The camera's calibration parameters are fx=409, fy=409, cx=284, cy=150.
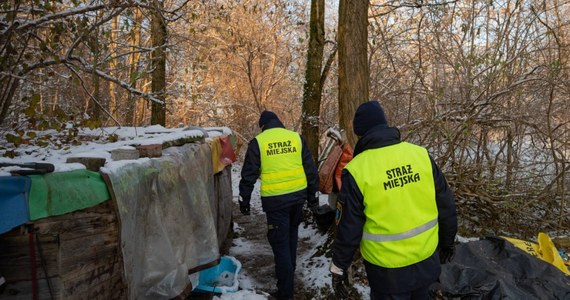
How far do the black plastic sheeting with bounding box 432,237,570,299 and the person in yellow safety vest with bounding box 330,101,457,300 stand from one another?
4.00ft

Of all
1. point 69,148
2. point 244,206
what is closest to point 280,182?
point 244,206

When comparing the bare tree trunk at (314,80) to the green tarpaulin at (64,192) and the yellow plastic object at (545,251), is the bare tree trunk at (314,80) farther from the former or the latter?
the green tarpaulin at (64,192)

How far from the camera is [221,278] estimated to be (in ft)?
15.5

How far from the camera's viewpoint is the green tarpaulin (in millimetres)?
2182

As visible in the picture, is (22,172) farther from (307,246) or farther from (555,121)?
(555,121)

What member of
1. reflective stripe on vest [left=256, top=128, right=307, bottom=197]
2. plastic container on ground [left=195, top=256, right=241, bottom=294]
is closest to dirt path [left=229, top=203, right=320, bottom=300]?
plastic container on ground [left=195, top=256, right=241, bottom=294]

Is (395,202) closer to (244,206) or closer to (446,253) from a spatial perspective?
(446,253)

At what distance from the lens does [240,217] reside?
827 cm

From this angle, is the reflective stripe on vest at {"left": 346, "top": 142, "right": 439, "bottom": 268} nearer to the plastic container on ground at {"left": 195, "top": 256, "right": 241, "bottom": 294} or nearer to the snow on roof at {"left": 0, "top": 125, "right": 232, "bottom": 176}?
the snow on roof at {"left": 0, "top": 125, "right": 232, "bottom": 176}

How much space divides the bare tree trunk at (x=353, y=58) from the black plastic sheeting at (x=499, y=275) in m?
1.80

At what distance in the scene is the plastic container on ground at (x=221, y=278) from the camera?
4.21 metres

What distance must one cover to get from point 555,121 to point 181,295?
7.11m

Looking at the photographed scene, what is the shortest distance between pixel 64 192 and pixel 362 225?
6.02 feet

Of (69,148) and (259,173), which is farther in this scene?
(259,173)
